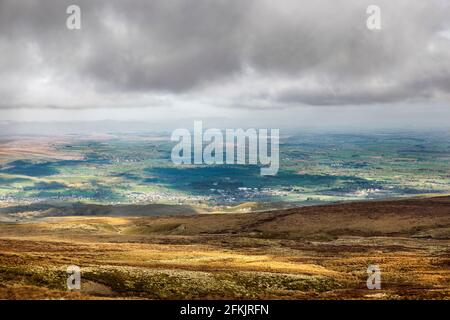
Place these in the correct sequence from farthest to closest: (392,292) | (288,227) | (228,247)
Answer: (288,227)
(228,247)
(392,292)

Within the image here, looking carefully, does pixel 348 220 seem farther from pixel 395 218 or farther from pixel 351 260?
pixel 351 260

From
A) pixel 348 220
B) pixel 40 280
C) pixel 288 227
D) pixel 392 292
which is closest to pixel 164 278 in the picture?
pixel 40 280

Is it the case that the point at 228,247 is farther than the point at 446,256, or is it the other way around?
the point at 228,247

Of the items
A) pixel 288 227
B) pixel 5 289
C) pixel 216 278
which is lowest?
pixel 288 227

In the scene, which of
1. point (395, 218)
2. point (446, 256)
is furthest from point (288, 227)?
point (446, 256)
